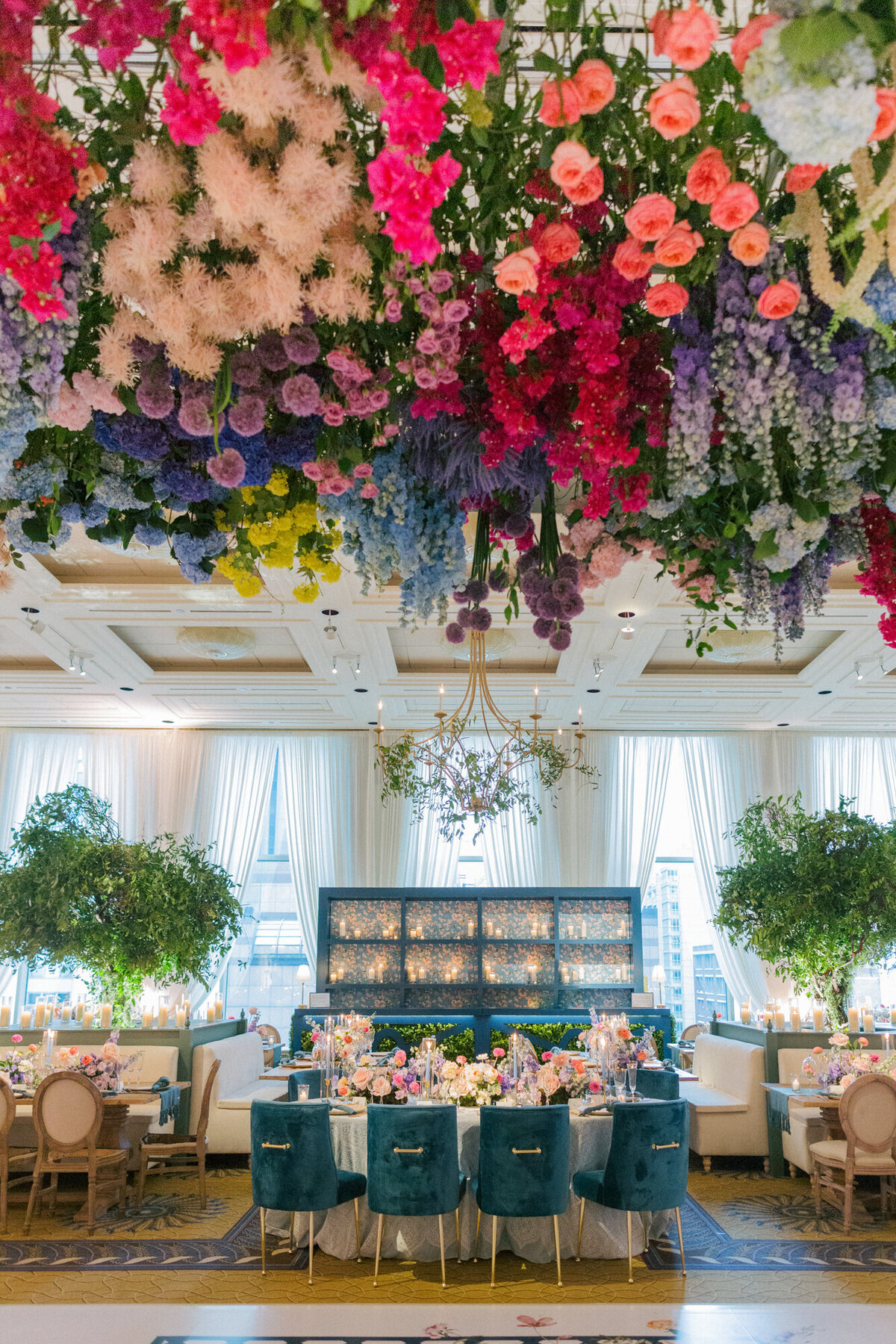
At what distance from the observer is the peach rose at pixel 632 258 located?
1499 mm

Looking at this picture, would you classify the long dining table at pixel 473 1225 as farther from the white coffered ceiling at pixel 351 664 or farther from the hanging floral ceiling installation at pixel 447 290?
the hanging floral ceiling installation at pixel 447 290

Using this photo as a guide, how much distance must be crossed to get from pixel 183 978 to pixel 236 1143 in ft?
7.16

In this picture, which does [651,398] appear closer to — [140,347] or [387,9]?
[387,9]

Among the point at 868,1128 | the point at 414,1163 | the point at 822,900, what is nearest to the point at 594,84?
the point at 414,1163

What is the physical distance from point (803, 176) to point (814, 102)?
277 millimetres

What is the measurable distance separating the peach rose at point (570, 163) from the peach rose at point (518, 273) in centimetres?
16

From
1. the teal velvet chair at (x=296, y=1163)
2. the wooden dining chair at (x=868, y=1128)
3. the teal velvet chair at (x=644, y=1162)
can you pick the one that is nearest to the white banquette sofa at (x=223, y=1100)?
the teal velvet chair at (x=296, y=1163)

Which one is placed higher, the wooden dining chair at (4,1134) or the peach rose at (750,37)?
the peach rose at (750,37)

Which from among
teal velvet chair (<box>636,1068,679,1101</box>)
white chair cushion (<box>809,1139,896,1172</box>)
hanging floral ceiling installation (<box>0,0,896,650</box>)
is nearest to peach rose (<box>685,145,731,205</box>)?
hanging floral ceiling installation (<box>0,0,896,650</box>)

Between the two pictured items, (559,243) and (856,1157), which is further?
(856,1157)

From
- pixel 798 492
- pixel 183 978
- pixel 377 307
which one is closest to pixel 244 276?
pixel 377 307

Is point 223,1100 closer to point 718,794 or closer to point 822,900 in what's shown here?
point 822,900

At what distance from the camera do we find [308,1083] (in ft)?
23.7

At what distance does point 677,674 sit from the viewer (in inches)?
400
